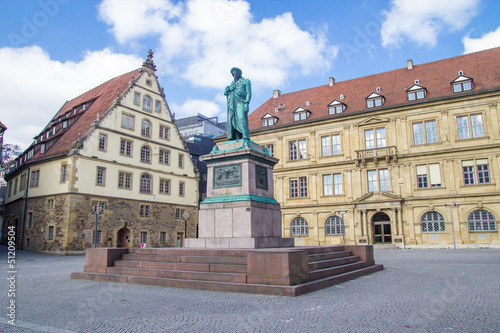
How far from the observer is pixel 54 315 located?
6648 millimetres

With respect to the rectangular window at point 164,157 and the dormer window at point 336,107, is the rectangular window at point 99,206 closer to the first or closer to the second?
the rectangular window at point 164,157

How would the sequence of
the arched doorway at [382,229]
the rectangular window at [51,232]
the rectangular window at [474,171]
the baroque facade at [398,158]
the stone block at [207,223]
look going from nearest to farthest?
the stone block at [207,223] < the rectangular window at [51,232] < the rectangular window at [474,171] < the baroque facade at [398,158] < the arched doorway at [382,229]

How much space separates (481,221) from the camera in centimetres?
3184

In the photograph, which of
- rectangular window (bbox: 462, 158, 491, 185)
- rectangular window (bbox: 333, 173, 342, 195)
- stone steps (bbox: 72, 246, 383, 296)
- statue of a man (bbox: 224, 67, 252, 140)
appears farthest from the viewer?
rectangular window (bbox: 333, 173, 342, 195)

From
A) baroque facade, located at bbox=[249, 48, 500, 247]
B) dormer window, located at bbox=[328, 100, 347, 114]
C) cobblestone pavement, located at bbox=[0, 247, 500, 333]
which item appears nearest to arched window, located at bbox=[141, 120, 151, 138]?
baroque facade, located at bbox=[249, 48, 500, 247]

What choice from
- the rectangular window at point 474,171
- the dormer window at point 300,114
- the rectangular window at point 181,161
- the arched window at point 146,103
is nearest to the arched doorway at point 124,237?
the rectangular window at point 181,161

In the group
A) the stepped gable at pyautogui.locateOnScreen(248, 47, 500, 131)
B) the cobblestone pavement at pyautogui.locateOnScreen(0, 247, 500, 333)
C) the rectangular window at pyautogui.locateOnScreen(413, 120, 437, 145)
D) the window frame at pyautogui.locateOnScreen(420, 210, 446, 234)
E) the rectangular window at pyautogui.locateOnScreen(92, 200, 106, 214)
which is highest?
the stepped gable at pyautogui.locateOnScreen(248, 47, 500, 131)

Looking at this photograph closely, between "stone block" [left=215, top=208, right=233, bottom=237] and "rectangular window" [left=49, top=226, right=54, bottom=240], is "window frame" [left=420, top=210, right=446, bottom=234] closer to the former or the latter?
"stone block" [left=215, top=208, right=233, bottom=237]

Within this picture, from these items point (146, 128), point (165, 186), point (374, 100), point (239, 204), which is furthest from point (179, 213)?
point (239, 204)

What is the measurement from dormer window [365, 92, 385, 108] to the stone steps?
89.0 feet

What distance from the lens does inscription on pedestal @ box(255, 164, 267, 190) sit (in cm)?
1344

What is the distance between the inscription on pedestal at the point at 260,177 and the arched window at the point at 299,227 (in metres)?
26.5

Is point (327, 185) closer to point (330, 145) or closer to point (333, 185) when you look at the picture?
point (333, 185)

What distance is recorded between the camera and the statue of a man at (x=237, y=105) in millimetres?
14391
